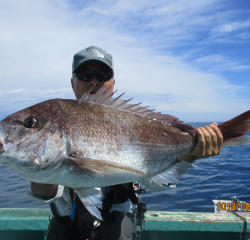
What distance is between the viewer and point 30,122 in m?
1.54

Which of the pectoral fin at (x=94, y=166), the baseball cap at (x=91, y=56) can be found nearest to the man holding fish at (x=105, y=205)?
the baseball cap at (x=91, y=56)

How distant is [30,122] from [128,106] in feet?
2.78

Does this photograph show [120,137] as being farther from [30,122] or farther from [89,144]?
[30,122]

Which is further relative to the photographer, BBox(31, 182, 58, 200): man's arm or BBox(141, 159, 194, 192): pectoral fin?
BBox(31, 182, 58, 200): man's arm

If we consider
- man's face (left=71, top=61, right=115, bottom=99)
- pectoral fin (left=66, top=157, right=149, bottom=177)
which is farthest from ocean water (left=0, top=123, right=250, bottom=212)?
pectoral fin (left=66, top=157, right=149, bottom=177)

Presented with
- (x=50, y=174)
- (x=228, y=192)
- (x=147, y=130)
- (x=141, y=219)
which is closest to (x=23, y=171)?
(x=50, y=174)

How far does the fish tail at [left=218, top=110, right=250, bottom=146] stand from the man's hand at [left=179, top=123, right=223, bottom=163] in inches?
2.6

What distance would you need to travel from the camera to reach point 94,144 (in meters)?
1.56

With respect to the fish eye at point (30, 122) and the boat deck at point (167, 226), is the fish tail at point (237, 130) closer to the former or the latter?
the boat deck at point (167, 226)

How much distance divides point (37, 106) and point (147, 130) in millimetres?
972

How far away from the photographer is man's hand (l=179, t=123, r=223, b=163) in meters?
2.12

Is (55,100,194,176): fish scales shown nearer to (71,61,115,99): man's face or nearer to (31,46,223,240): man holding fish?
(31,46,223,240): man holding fish

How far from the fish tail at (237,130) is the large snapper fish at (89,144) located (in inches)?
24.2

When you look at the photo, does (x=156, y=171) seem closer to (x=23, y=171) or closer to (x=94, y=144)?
(x=94, y=144)
